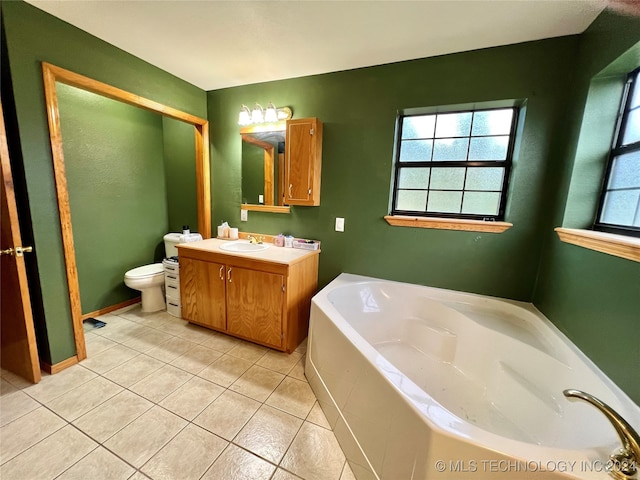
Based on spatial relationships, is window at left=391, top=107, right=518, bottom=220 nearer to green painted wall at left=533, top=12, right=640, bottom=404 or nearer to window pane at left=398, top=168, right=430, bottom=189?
window pane at left=398, top=168, right=430, bottom=189

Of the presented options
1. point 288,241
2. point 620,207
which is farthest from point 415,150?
point 288,241

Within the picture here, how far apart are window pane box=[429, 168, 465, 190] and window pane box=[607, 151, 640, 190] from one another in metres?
0.80

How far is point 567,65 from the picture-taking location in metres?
1.61

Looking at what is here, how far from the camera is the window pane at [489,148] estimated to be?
1.89 meters

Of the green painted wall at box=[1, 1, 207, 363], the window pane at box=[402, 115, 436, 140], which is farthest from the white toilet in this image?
the window pane at box=[402, 115, 436, 140]

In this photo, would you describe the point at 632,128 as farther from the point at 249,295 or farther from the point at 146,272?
the point at 146,272

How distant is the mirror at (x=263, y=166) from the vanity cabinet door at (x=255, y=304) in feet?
2.67

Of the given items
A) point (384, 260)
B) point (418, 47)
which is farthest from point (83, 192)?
point (418, 47)

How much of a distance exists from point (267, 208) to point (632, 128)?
2585 mm

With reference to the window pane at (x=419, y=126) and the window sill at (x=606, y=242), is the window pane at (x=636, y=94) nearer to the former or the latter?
the window sill at (x=606, y=242)


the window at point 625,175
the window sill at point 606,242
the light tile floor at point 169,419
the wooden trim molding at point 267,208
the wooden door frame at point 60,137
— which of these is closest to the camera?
the window sill at point 606,242

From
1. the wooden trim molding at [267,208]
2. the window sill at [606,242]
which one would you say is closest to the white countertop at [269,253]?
the wooden trim molding at [267,208]

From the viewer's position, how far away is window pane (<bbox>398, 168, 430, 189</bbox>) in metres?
2.12

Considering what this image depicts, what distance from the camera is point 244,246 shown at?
240 centimetres
